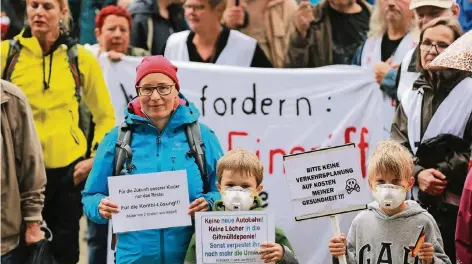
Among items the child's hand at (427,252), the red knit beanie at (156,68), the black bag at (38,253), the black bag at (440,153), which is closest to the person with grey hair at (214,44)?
the black bag at (440,153)

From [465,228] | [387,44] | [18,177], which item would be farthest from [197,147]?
[387,44]

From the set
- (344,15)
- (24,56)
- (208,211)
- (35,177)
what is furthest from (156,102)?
(344,15)

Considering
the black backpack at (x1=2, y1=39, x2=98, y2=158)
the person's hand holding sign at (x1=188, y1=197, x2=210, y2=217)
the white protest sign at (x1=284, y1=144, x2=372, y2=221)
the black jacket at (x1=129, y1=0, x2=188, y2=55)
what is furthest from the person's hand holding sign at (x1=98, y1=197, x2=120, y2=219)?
the black jacket at (x1=129, y1=0, x2=188, y2=55)

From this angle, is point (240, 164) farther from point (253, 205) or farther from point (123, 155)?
point (123, 155)

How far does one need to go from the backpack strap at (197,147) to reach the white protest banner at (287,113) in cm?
243

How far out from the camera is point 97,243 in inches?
350

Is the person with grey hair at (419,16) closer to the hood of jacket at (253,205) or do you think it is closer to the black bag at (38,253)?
the hood of jacket at (253,205)

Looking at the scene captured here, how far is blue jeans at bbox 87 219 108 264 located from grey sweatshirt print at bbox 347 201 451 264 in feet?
10.1

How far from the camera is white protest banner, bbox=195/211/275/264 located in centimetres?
606

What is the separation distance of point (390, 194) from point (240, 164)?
2.50 feet

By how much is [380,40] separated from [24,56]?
2.54 metres

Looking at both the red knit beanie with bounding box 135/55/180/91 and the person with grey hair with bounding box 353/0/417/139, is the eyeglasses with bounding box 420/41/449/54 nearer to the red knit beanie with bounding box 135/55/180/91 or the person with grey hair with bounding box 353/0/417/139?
the person with grey hair with bounding box 353/0/417/139

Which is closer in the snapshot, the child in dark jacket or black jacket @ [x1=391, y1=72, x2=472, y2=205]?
the child in dark jacket

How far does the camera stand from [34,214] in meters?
7.47
